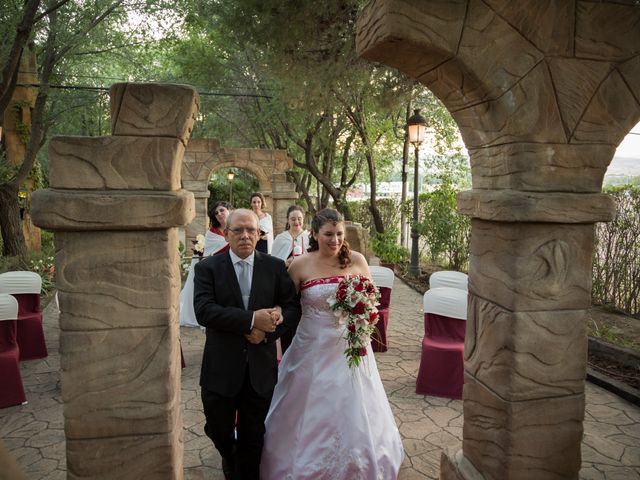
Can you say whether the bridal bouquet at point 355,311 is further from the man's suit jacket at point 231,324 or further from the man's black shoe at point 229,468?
the man's black shoe at point 229,468

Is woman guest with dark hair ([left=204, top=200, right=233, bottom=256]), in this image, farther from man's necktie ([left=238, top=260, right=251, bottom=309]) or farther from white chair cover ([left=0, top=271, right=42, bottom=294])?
man's necktie ([left=238, top=260, right=251, bottom=309])

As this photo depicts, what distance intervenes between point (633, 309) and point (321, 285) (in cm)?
665

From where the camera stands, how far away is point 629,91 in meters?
2.40


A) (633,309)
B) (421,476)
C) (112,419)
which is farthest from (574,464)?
(633,309)

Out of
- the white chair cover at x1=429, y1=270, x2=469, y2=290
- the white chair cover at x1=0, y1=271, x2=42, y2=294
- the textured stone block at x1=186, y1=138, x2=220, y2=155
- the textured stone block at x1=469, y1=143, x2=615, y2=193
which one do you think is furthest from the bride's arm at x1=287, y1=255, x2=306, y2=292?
the textured stone block at x1=186, y1=138, x2=220, y2=155

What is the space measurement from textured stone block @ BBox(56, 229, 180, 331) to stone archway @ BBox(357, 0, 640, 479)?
5.05 feet

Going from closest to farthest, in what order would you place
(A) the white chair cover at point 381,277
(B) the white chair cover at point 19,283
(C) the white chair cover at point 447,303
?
(C) the white chair cover at point 447,303
(B) the white chair cover at point 19,283
(A) the white chair cover at point 381,277

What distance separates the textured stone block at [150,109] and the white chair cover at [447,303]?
3.42m

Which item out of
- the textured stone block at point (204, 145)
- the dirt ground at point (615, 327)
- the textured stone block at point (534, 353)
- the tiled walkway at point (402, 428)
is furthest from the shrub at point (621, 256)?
the textured stone block at point (204, 145)

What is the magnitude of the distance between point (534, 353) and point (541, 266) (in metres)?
0.49

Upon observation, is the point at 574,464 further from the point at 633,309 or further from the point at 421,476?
the point at 633,309

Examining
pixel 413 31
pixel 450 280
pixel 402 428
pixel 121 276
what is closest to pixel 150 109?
pixel 121 276

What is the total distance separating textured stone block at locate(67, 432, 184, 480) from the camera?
2332 millimetres

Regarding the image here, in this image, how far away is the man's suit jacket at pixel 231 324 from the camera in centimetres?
287
